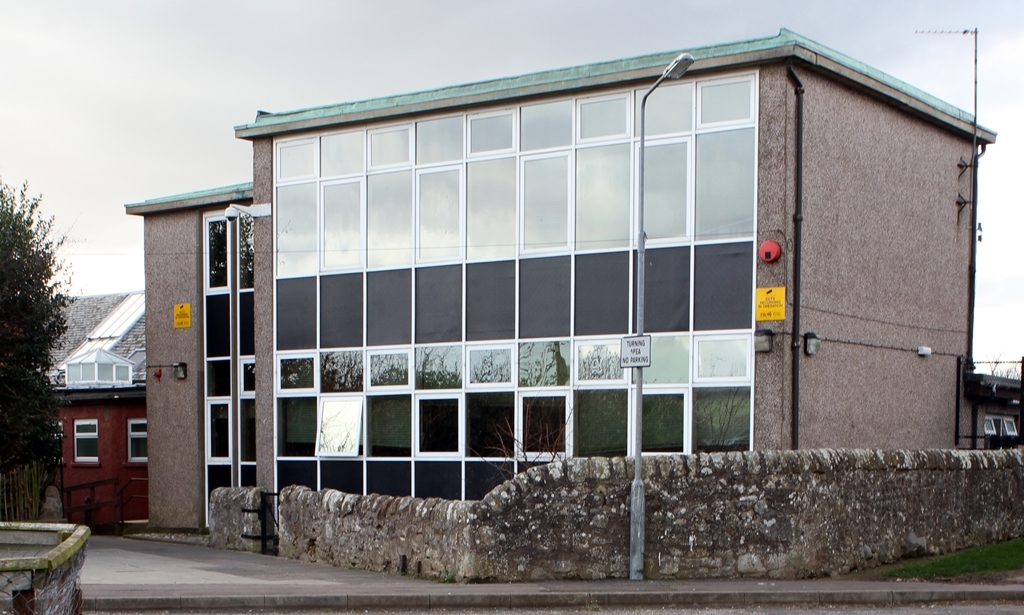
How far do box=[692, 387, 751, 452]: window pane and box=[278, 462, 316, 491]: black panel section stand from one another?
7290 mm

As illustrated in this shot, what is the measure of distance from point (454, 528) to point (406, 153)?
763 centimetres

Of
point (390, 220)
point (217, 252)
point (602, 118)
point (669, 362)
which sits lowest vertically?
point (669, 362)

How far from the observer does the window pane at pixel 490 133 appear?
19.4 metres

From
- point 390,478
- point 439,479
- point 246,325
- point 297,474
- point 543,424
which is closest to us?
point 543,424

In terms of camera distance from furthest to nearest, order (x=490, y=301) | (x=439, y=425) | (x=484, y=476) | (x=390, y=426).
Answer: (x=390, y=426)
(x=439, y=425)
(x=490, y=301)
(x=484, y=476)

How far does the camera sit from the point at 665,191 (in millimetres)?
18016

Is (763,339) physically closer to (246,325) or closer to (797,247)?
(797,247)

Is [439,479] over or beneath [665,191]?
beneath

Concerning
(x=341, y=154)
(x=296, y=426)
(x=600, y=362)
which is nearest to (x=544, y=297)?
(x=600, y=362)

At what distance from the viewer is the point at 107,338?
36062mm

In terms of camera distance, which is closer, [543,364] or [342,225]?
[543,364]

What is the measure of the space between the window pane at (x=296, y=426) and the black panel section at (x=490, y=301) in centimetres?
375

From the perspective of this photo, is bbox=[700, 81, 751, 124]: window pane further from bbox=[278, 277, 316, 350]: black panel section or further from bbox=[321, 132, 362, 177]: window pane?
bbox=[278, 277, 316, 350]: black panel section

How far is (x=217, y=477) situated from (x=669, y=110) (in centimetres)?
1264
